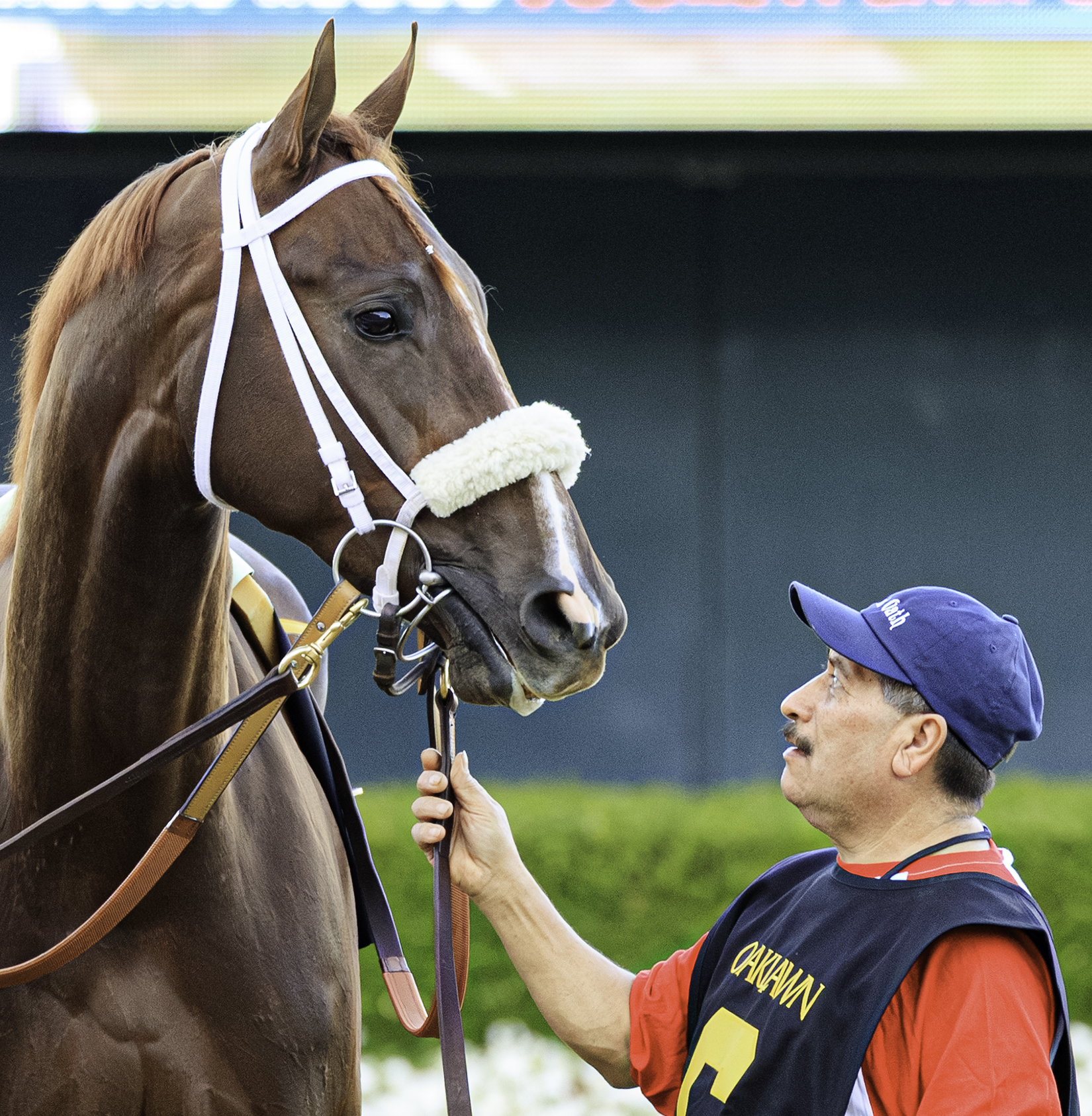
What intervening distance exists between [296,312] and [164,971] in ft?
3.03

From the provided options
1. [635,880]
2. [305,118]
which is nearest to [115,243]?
[305,118]

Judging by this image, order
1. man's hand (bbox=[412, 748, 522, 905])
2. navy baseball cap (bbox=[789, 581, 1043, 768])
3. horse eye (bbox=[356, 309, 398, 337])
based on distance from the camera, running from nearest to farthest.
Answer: navy baseball cap (bbox=[789, 581, 1043, 768]) < horse eye (bbox=[356, 309, 398, 337]) < man's hand (bbox=[412, 748, 522, 905])

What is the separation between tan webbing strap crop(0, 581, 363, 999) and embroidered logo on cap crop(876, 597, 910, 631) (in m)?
0.67

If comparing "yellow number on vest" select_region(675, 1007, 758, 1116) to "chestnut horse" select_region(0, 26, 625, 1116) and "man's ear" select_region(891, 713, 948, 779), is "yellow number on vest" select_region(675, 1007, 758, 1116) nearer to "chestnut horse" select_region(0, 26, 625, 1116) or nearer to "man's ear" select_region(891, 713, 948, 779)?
"man's ear" select_region(891, 713, 948, 779)

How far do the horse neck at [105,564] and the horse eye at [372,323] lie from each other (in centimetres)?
27

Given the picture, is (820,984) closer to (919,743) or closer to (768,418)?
(919,743)

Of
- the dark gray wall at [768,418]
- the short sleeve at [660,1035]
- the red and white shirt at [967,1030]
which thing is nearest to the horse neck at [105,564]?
the short sleeve at [660,1035]

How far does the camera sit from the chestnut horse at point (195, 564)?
1.57m

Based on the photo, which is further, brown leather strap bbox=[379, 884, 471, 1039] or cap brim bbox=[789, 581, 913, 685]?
brown leather strap bbox=[379, 884, 471, 1039]

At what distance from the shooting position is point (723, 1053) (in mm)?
1595

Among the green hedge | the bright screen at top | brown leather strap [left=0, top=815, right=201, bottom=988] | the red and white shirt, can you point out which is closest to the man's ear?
the red and white shirt

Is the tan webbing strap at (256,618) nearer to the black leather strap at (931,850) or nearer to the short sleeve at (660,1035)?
the short sleeve at (660,1035)

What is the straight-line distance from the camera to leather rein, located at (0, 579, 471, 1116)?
1626 millimetres

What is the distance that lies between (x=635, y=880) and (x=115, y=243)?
3.13 metres
